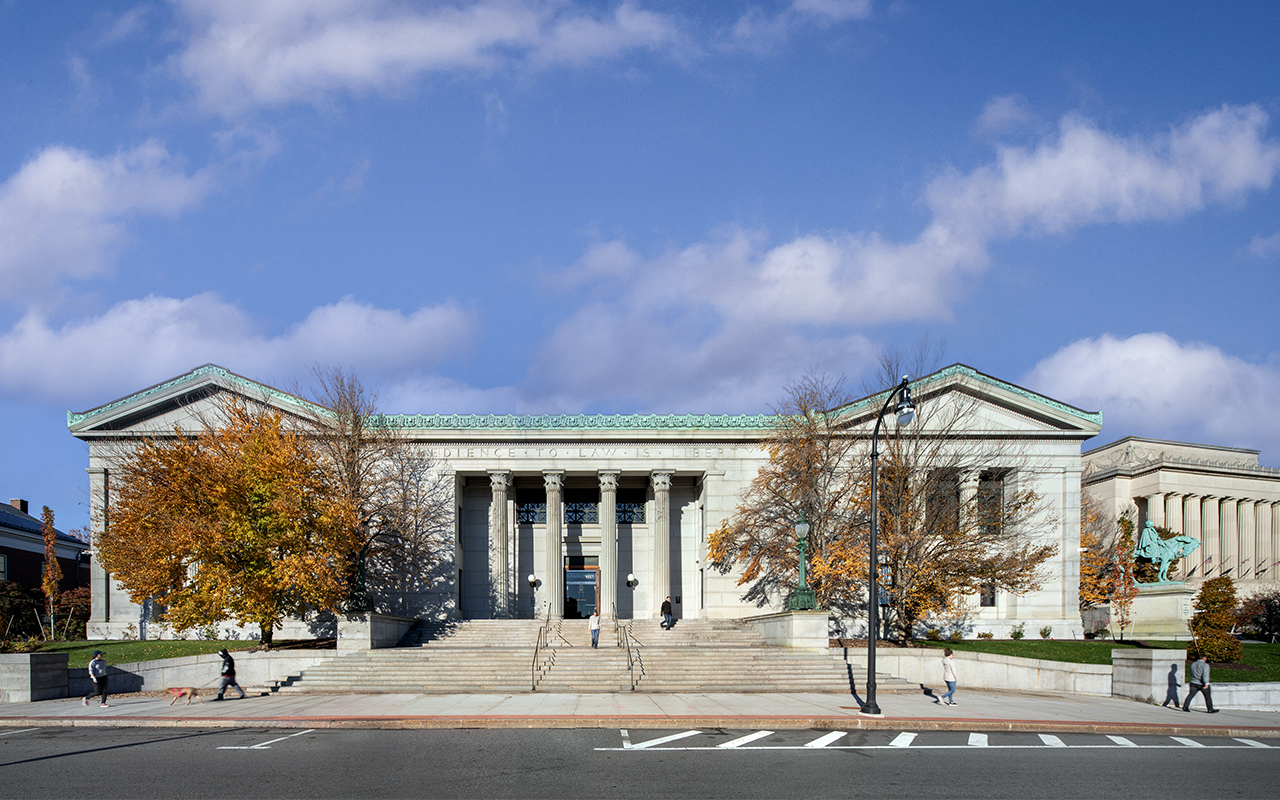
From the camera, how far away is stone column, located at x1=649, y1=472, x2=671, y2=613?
155ft

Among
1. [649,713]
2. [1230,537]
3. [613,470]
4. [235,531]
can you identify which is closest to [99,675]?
[235,531]

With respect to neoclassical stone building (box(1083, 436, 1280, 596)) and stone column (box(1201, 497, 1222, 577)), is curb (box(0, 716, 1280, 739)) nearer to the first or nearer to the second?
neoclassical stone building (box(1083, 436, 1280, 596))

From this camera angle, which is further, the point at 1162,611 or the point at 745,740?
the point at 1162,611

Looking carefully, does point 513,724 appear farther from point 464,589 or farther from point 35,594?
point 35,594

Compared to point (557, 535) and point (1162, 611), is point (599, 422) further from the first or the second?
point (1162, 611)

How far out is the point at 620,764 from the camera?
631 inches

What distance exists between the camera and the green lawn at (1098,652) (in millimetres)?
29781

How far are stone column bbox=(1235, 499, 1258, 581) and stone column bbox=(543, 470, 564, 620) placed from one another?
223ft

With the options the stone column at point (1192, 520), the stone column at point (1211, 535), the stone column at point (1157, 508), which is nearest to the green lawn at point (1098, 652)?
the stone column at point (1157, 508)

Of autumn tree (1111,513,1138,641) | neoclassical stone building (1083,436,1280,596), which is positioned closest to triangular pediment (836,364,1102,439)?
autumn tree (1111,513,1138,641)

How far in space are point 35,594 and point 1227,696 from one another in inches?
2324

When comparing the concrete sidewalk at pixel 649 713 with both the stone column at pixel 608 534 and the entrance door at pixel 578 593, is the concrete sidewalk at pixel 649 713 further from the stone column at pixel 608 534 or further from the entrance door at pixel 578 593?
the entrance door at pixel 578 593

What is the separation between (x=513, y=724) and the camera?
858 inches

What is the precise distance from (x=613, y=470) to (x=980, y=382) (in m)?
19.5
